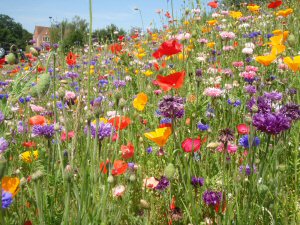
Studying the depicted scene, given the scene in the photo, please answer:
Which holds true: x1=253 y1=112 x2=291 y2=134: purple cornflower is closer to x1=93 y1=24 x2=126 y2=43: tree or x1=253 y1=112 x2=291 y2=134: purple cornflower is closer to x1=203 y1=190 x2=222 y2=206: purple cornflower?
x1=203 y1=190 x2=222 y2=206: purple cornflower

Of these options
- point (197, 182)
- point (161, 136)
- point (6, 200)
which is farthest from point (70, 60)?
point (6, 200)

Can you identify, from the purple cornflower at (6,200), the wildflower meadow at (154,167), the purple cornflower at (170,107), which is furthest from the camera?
the purple cornflower at (170,107)

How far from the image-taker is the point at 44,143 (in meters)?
2.05

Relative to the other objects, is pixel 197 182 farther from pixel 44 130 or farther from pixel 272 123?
pixel 44 130

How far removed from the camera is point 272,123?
123 cm

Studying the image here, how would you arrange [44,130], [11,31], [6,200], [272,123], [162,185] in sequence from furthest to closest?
[11,31] → [44,130] → [162,185] → [272,123] → [6,200]

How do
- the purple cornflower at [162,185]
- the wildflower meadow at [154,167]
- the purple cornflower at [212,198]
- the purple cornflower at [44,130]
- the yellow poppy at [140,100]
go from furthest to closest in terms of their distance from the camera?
the yellow poppy at [140,100], the purple cornflower at [44,130], the purple cornflower at [162,185], the purple cornflower at [212,198], the wildflower meadow at [154,167]

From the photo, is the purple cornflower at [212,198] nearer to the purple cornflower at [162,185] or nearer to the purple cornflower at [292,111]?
the purple cornflower at [162,185]

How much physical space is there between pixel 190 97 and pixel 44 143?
3.09 ft

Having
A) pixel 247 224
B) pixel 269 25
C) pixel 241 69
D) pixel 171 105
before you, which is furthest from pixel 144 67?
pixel 247 224

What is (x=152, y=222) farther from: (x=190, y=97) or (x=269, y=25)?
(x=269, y=25)

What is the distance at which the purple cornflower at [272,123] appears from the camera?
1.22 meters

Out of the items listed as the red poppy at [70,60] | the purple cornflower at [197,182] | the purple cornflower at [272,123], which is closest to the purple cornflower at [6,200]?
the purple cornflower at [197,182]

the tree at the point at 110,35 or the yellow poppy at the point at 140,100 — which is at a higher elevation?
the tree at the point at 110,35
